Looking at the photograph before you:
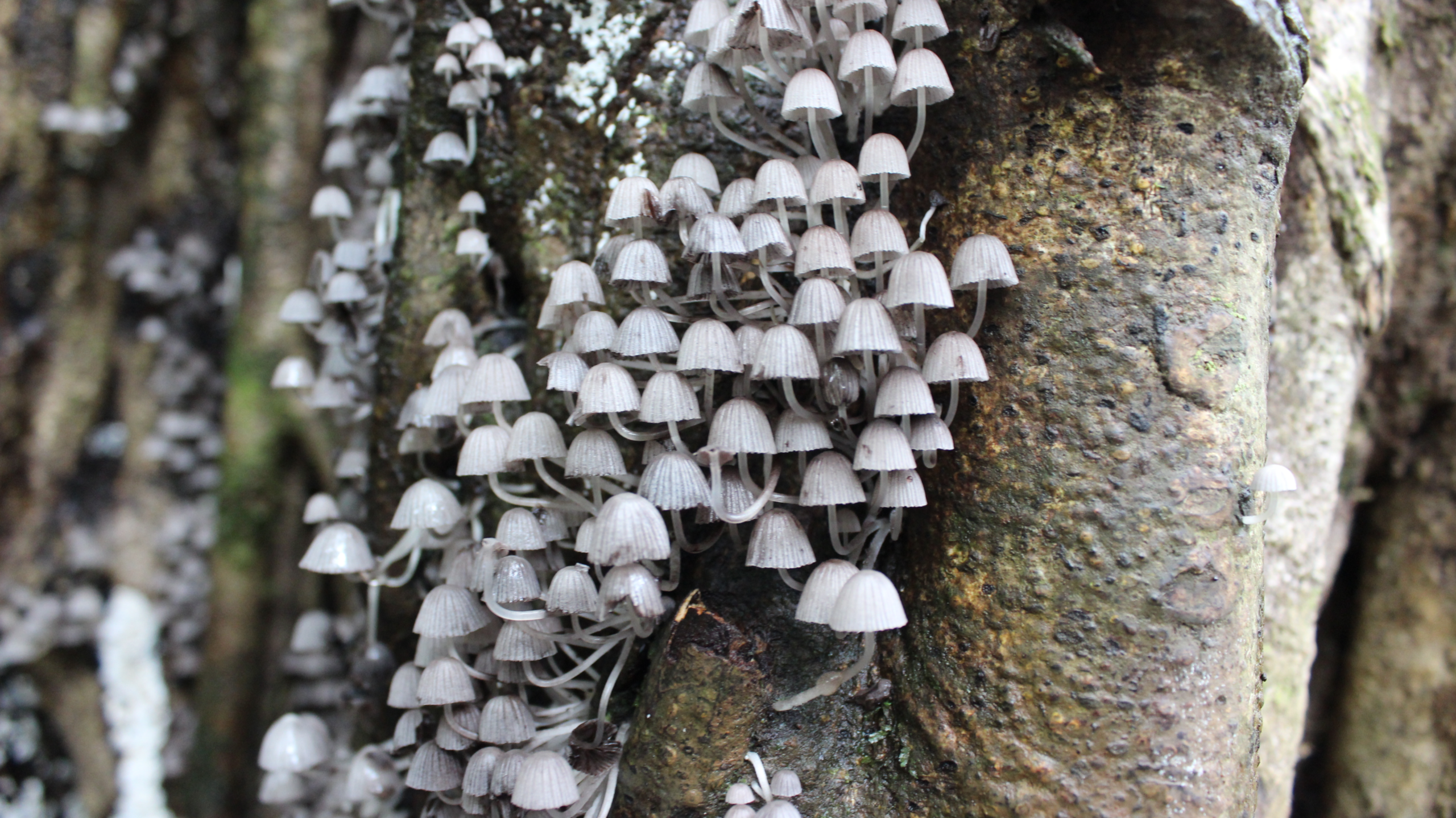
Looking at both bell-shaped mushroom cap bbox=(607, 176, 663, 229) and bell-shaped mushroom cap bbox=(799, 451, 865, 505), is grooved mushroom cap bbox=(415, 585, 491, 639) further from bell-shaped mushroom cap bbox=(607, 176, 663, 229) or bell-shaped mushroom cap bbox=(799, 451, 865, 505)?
bell-shaped mushroom cap bbox=(607, 176, 663, 229)

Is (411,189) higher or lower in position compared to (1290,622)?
higher

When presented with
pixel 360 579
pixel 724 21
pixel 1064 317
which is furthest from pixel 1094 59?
pixel 360 579

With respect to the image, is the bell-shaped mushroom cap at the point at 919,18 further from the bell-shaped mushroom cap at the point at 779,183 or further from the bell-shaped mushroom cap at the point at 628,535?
the bell-shaped mushroom cap at the point at 628,535

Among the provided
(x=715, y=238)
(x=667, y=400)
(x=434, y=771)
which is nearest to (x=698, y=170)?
(x=715, y=238)

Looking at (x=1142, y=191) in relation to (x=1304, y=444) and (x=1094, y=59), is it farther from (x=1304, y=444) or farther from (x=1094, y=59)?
(x=1304, y=444)

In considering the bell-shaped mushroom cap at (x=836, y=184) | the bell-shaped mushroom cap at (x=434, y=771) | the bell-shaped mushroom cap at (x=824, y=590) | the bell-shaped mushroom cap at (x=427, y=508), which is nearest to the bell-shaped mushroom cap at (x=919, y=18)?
the bell-shaped mushroom cap at (x=836, y=184)

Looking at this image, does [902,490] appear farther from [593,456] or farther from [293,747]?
[293,747]
